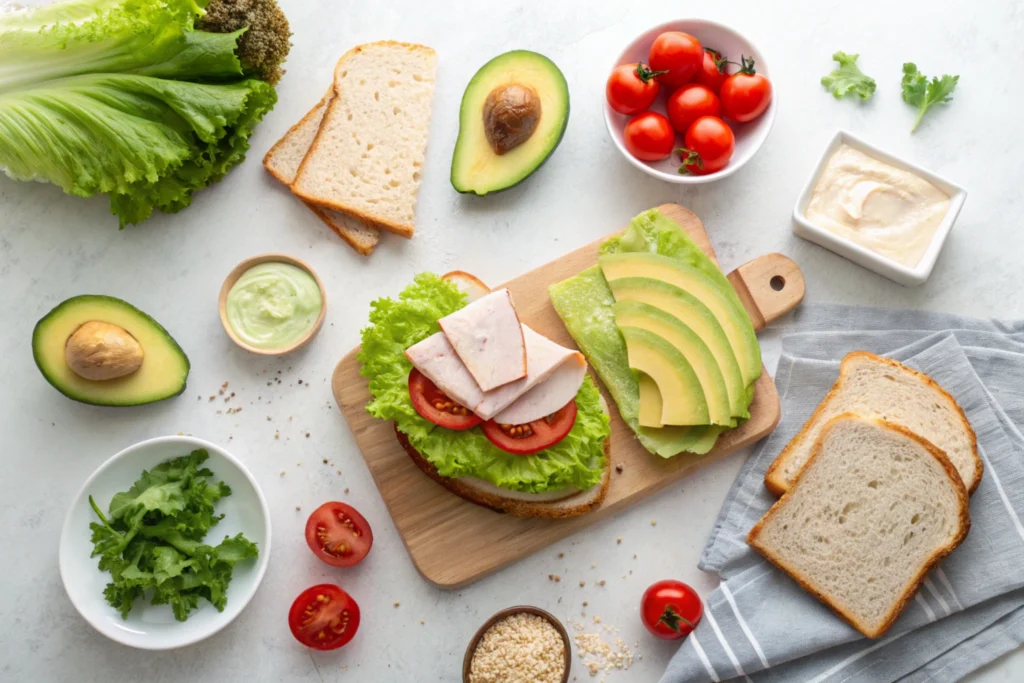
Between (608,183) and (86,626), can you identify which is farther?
(608,183)

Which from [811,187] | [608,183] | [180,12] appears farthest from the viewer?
[608,183]

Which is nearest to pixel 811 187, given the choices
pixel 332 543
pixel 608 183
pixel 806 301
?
pixel 806 301

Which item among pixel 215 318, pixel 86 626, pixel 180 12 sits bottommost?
pixel 86 626

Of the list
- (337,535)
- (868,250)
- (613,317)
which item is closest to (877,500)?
(868,250)

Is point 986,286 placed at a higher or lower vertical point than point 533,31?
lower

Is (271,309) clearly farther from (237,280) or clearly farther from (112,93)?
(112,93)

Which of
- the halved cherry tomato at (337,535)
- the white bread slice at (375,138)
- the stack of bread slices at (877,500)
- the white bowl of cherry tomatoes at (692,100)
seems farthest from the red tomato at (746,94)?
the halved cherry tomato at (337,535)

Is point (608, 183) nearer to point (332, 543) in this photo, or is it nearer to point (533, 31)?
point (533, 31)

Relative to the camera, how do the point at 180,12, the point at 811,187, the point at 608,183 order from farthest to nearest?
the point at 608,183 < the point at 811,187 < the point at 180,12
